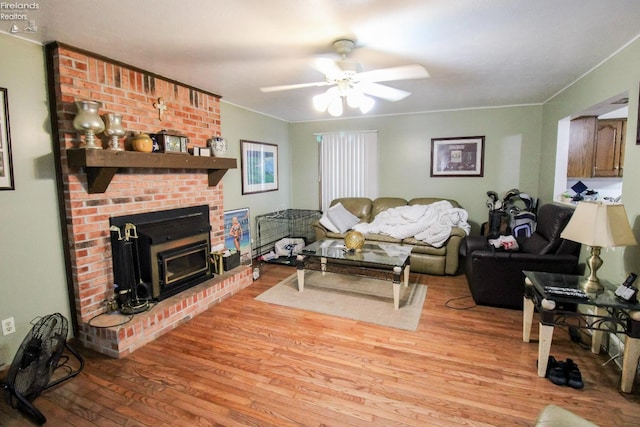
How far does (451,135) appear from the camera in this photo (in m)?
4.85

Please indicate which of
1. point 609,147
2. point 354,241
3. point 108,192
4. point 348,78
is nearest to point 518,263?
point 354,241

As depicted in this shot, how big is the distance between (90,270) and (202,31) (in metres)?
2.02

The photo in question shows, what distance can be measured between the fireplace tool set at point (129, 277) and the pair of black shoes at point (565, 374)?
3.09m

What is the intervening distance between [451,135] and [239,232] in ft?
11.7

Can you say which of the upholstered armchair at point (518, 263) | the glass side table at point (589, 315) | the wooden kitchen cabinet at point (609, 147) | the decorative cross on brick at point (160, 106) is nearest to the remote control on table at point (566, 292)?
the glass side table at point (589, 315)

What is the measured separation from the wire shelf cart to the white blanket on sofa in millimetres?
1155

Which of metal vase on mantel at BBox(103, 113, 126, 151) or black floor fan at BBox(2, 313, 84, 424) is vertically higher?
metal vase on mantel at BBox(103, 113, 126, 151)

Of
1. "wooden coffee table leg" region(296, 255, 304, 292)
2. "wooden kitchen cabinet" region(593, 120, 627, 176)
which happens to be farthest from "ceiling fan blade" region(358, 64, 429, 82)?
"wooden kitchen cabinet" region(593, 120, 627, 176)

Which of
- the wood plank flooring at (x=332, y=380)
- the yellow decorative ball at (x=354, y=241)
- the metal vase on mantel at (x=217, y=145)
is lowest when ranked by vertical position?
the wood plank flooring at (x=332, y=380)

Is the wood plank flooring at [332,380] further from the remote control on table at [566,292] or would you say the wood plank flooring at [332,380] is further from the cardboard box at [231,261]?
the cardboard box at [231,261]

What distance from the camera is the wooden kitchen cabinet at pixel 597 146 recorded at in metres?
4.07

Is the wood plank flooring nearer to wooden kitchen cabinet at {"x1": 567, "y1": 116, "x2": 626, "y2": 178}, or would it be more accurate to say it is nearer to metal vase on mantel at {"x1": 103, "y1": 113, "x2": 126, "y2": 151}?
metal vase on mantel at {"x1": 103, "y1": 113, "x2": 126, "y2": 151}

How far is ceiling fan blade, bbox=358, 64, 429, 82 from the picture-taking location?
265 cm

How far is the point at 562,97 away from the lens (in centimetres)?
359
